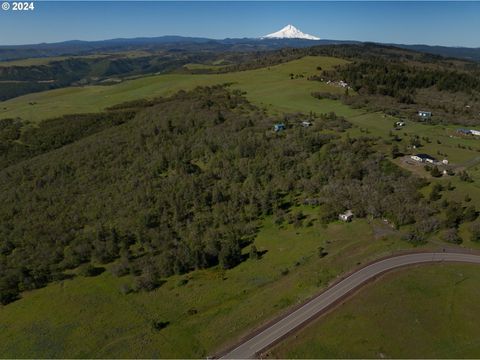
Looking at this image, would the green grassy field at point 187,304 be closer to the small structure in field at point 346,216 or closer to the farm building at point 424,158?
the small structure in field at point 346,216

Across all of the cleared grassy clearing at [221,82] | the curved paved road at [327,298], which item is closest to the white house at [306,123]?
the cleared grassy clearing at [221,82]

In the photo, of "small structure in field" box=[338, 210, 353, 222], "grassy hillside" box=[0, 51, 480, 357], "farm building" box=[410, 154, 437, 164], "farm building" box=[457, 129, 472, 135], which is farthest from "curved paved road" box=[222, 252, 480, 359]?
"farm building" box=[457, 129, 472, 135]

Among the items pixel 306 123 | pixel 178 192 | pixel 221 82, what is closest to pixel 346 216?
pixel 178 192

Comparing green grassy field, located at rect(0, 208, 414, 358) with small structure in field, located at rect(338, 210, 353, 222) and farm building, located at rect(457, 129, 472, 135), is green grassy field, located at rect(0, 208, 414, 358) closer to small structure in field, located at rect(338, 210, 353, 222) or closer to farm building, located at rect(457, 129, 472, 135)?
small structure in field, located at rect(338, 210, 353, 222)

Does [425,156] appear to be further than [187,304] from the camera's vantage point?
Yes

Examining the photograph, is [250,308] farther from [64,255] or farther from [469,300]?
[64,255]

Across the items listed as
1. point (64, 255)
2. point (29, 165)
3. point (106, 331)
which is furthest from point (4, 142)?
point (106, 331)

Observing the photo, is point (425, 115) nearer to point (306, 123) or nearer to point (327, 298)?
point (306, 123)
